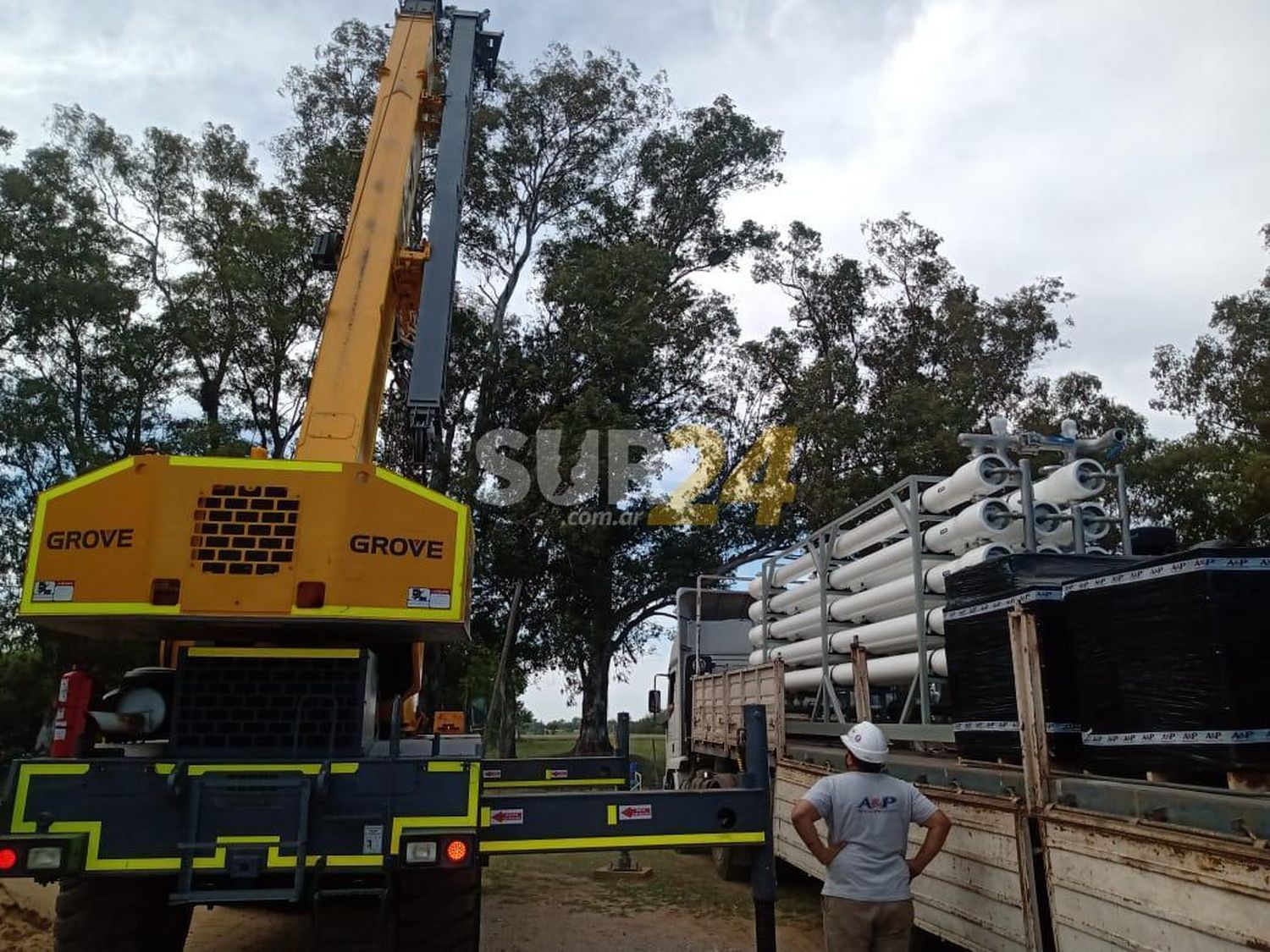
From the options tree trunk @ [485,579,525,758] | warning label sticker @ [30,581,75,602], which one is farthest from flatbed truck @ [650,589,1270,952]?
tree trunk @ [485,579,525,758]

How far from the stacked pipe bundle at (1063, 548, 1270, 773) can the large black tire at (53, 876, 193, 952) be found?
15.7 feet

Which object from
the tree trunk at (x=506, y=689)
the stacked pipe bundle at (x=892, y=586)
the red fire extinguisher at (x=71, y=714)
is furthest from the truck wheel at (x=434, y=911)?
the tree trunk at (x=506, y=689)

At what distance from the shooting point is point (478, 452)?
23484 millimetres

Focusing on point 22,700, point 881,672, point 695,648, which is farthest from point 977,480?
point 22,700

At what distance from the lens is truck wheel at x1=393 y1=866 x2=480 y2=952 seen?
4996mm

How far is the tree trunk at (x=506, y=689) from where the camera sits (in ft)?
73.8

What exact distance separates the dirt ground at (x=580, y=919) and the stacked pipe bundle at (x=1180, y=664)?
4135 mm

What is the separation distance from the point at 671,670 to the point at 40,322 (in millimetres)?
16315

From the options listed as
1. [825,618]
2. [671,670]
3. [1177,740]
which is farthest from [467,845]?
[671,670]

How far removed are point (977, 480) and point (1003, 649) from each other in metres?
2.27

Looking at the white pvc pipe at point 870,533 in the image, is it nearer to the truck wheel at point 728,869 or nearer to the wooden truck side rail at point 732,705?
the wooden truck side rail at point 732,705

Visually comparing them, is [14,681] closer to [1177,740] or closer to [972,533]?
[972,533]

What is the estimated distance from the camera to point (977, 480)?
278 inches

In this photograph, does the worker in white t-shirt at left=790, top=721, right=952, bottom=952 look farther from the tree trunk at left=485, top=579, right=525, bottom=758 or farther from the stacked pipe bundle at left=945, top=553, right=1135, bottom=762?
the tree trunk at left=485, top=579, right=525, bottom=758
